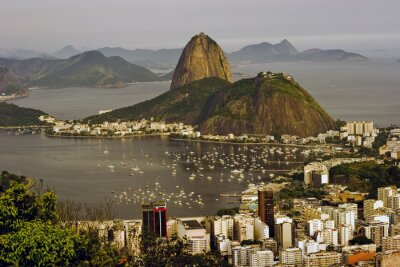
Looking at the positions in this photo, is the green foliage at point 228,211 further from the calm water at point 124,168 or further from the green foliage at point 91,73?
the green foliage at point 91,73

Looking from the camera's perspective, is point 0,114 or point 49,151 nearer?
point 49,151

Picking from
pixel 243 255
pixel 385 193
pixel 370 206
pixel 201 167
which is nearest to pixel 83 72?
pixel 201 167

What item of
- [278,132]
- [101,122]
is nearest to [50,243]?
[278,132]

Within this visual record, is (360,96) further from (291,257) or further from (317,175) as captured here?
(291,257)

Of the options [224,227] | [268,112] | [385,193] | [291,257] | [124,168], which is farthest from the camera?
[268,112]

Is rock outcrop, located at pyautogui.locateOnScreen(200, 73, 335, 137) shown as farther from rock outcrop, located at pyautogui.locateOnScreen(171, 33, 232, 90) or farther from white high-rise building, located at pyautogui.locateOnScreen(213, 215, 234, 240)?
white high-rise building, located at pyautogui.locateOnScreen(213, 215, 234, 240)

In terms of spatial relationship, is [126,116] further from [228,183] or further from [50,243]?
[50,243]
